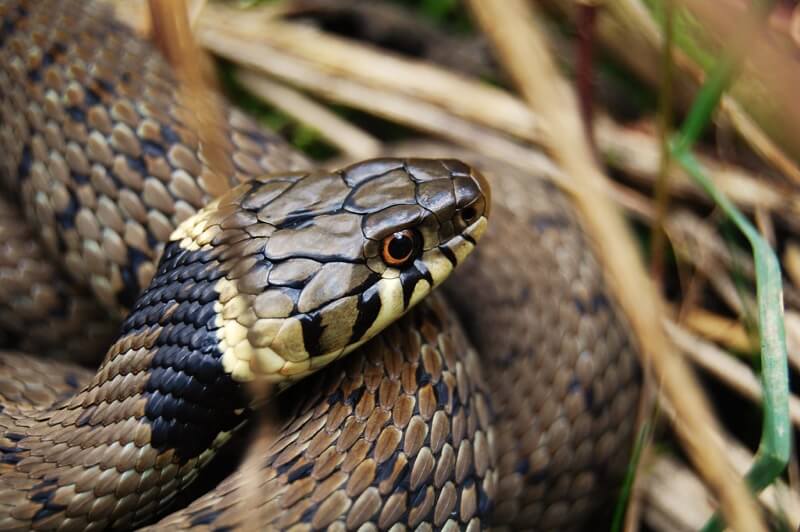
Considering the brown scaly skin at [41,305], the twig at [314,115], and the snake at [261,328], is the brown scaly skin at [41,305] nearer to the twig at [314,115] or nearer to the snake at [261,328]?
the snake at [261,328]

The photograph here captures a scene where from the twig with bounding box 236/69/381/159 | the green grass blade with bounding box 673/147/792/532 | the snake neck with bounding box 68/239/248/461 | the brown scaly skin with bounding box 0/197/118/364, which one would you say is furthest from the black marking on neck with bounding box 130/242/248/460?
the twig with bounding box 236/69/381/159


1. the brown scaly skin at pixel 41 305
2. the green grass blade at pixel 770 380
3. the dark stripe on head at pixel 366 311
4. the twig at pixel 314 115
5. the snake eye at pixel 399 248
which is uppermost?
the twig at pixel 314 115

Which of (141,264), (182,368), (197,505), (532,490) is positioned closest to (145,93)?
(141,264)

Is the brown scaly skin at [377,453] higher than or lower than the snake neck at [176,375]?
lower

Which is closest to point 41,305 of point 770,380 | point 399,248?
point 399,248

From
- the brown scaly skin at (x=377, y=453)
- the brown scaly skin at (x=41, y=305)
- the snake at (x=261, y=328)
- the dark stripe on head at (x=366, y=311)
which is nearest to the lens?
the brown scaly skin at (x=377, y=453)

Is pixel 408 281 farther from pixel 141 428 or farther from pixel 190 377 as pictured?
pixel 141 428

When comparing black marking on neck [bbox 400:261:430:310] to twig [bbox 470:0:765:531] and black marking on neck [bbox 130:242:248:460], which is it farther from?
twig [bbox 470:0:765:531]

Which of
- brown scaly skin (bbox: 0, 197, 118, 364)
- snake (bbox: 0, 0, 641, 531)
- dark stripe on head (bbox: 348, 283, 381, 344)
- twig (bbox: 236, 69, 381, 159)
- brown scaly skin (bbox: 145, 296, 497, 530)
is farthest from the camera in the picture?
twig (bbox: 236, 69, 381, 159)

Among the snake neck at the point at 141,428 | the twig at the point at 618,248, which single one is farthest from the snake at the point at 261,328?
the twig at the point at 618,248
